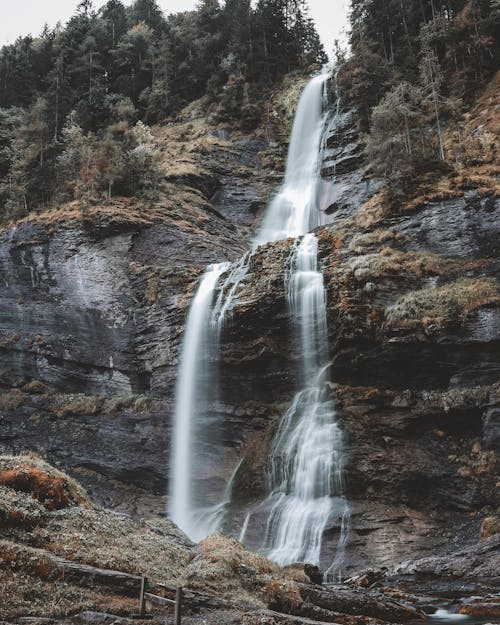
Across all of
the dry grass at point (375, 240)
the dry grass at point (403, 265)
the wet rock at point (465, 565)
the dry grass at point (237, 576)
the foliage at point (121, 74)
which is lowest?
the wet rock at point (465, 565)

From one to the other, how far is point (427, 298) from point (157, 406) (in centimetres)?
1155

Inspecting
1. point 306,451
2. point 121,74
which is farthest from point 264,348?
point 121,74

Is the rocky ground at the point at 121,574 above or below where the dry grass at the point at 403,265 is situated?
below

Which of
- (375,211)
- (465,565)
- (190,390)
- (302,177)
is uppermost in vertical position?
(302,177)

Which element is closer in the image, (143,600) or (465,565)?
(143,600)

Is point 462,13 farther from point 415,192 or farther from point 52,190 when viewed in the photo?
point 52,190

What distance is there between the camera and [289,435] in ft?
59.5

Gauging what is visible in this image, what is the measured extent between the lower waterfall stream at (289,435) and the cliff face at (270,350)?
1.49ft

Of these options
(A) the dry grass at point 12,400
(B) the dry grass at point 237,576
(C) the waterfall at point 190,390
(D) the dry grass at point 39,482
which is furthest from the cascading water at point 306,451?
(A) the dry grass at point 12,400

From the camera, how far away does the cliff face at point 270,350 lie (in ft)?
50.9

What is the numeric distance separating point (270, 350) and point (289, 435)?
336cm

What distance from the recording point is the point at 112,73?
163 ft

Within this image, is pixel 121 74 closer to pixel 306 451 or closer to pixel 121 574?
pixel 306 451

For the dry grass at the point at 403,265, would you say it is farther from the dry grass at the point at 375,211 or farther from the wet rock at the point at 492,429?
the wet rock at the point at 492,429
